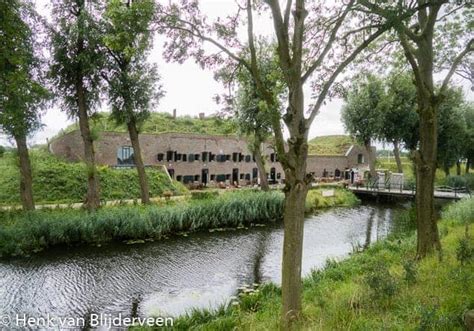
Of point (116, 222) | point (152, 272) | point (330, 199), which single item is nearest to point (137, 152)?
point (116, 222)

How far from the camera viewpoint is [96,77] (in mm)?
17406

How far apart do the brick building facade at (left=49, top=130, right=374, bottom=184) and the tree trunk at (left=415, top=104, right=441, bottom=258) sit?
21712 mm

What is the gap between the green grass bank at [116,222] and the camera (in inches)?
526

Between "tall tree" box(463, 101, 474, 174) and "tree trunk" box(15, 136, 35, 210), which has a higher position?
"tall tree" box(463, 101, 474, 174)

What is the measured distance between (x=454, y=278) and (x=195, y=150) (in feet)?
86.2

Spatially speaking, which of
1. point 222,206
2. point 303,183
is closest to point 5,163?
point 222,206

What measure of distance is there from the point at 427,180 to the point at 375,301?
173 inches

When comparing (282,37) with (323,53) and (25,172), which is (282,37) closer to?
(323,53)

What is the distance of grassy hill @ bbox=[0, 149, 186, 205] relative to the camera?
20828 millimetres

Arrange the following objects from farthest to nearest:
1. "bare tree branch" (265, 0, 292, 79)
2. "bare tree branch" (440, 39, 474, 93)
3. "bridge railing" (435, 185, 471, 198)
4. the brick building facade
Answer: the brick building facade, "bridge railing" (435, 185, 471, 198), "bare tree branch" (440, 39, 474, 93), "bare tree branch" (265, 0, 292, 79)

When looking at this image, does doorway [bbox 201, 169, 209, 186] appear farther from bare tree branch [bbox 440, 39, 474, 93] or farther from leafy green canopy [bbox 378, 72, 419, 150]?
bare tree branch [bbox 440, 39, 474, 93]

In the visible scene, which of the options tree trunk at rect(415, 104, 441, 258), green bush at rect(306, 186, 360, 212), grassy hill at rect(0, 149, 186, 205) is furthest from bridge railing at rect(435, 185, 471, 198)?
grassy hill at rect(0, 149, 186, 205)

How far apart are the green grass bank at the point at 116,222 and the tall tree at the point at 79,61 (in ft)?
6.98

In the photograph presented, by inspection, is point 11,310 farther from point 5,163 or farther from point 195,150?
point 195,150
